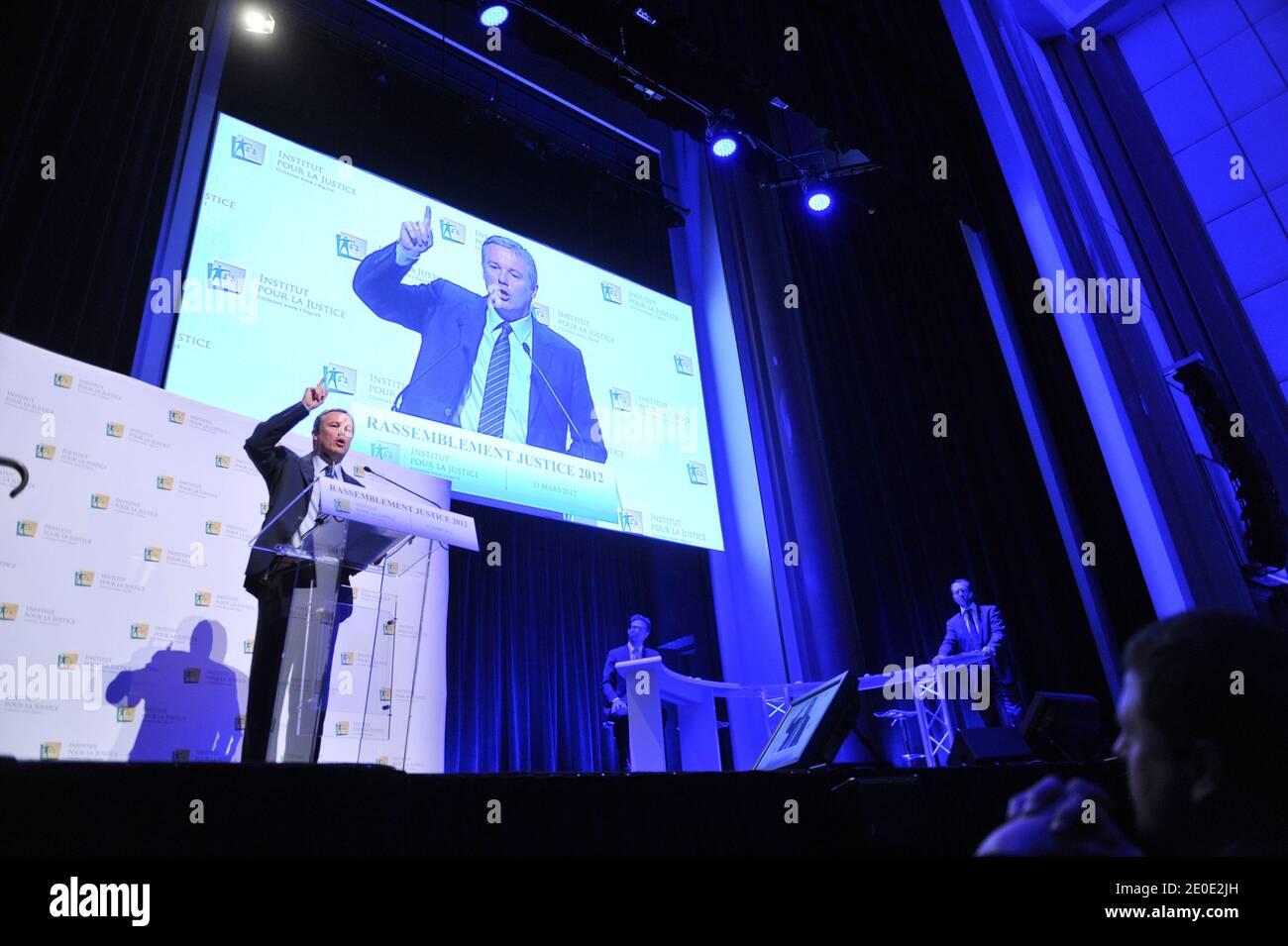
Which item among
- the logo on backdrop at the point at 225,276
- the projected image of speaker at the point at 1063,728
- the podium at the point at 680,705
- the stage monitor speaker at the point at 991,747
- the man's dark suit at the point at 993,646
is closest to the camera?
the stage monitor speaker at the point at 991,747

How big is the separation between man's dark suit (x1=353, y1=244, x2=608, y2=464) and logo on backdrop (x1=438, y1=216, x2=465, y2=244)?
0.34m

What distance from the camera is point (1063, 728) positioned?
1.78m

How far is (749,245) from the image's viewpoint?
625 centimetres

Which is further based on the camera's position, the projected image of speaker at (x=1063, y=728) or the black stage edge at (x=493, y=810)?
the projected image of speaker at (x=1063, y=728)

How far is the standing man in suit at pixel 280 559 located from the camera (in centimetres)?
222

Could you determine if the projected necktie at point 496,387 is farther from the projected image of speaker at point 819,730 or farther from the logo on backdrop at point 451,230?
the projected image of speaker at point 819,730

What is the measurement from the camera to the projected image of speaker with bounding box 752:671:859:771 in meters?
1.67

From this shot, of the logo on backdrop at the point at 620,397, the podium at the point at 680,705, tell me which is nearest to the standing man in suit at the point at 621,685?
the podium at the point at 680,705

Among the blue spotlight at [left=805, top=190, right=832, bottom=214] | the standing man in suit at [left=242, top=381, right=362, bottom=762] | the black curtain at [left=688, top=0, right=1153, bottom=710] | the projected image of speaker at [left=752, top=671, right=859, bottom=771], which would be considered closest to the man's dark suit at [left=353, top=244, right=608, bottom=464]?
the standing man in suit at [left=242, top=381, right=362, bottom=762]

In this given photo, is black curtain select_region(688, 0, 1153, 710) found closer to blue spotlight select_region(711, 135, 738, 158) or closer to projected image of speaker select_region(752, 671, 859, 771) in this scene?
blue spotlight select_region(711, 135, 738, 158)

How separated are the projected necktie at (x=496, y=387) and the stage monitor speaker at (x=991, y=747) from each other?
3.19 metres

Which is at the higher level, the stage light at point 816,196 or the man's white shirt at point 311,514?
the stage light at point 816,196

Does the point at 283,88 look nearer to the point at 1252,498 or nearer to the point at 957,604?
the point at 957,604
